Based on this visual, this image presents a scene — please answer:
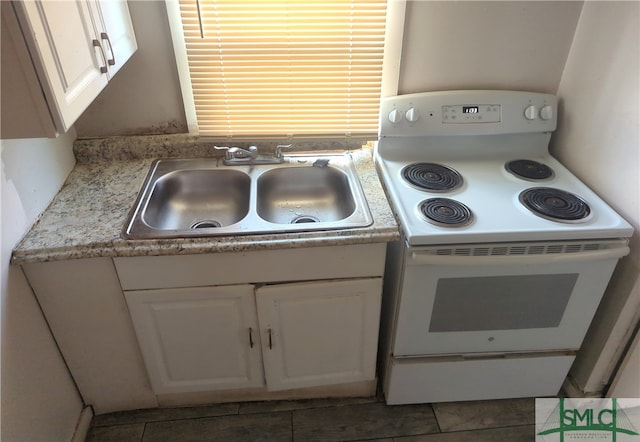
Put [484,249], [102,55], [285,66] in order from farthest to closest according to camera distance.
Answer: [285,66], [484,249], [102,55]

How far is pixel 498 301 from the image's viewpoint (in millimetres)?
1488

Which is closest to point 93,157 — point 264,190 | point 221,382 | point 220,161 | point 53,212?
point 53,212

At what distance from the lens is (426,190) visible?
1.56m

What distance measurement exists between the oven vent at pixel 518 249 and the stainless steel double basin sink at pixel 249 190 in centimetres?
42

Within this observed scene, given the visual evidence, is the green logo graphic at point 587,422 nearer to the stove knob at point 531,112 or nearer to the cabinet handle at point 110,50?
the stove knob at point 531,112

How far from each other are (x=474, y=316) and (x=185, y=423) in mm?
1189

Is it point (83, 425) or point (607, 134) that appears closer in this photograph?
point (607, 134)

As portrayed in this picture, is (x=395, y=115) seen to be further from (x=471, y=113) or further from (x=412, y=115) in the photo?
(x=471, y=113)

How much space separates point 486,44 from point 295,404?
5.26 feet

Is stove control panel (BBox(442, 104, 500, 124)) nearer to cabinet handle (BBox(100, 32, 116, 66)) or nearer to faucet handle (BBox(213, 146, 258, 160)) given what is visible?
faucet handle (BBox(213, 146, 258, 160))

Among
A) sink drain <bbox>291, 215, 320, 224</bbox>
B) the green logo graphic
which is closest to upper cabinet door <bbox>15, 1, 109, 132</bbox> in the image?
sink drain <bbox>291, 215, 320, 224</bbox>

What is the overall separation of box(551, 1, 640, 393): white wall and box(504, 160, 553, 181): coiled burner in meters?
0.13

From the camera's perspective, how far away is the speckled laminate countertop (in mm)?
1296

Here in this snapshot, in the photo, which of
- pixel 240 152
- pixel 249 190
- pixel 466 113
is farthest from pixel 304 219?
→ pixel 466 113
